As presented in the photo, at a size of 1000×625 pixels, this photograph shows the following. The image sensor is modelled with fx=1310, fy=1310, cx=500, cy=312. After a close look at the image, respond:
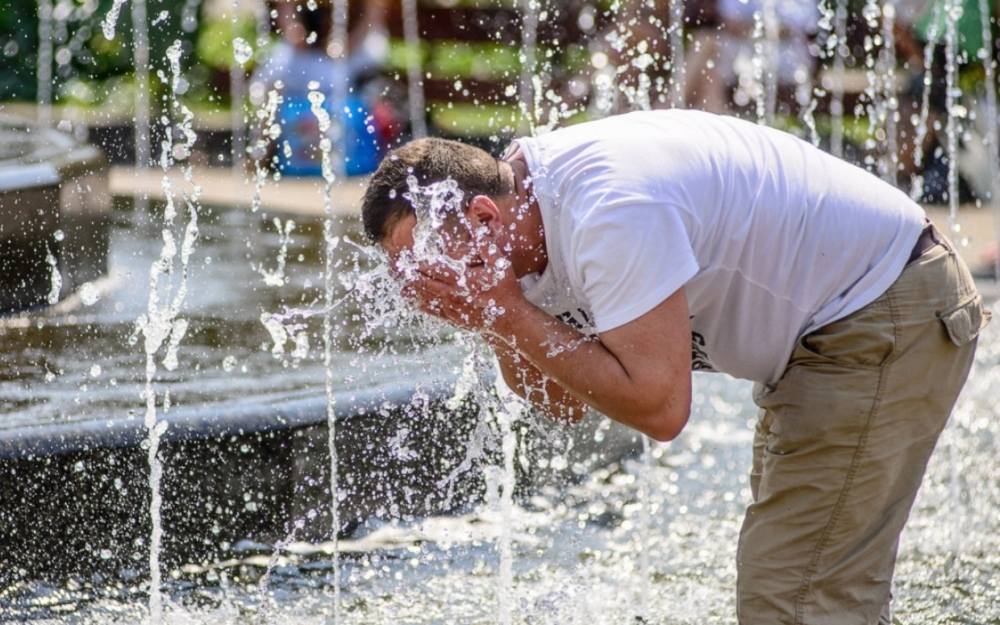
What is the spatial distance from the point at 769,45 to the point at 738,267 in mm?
7128

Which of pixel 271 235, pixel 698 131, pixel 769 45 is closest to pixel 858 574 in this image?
pixel 698 131

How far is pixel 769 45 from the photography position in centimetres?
907

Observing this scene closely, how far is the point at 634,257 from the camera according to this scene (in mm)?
2111

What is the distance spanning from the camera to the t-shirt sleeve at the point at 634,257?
6.93ft

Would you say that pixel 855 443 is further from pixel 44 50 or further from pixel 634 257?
pixel 44 50

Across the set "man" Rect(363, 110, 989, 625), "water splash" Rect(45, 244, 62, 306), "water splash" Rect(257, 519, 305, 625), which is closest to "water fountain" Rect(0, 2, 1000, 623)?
"water splash" Rect(257, 519, 305, 625)

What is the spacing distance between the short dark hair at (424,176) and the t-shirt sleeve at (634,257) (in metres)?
0.24

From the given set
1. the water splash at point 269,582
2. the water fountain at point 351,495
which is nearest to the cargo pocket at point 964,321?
the water fountain at point 351,495

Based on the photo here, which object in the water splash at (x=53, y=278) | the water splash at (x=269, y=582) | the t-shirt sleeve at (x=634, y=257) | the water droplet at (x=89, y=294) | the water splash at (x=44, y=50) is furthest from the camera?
the water splash at (x=44, y=50)

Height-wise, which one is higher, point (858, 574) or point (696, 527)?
point (858, 574)

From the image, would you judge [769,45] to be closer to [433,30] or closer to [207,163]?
[433,30]

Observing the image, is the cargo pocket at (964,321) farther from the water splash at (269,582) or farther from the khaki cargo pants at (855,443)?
the water splash at (269,582)

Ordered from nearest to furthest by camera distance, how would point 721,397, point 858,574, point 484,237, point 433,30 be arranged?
point 484,237
point 858,574
point 721,397
point 433,30

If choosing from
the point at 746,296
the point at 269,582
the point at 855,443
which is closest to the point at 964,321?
the point at 855,443
